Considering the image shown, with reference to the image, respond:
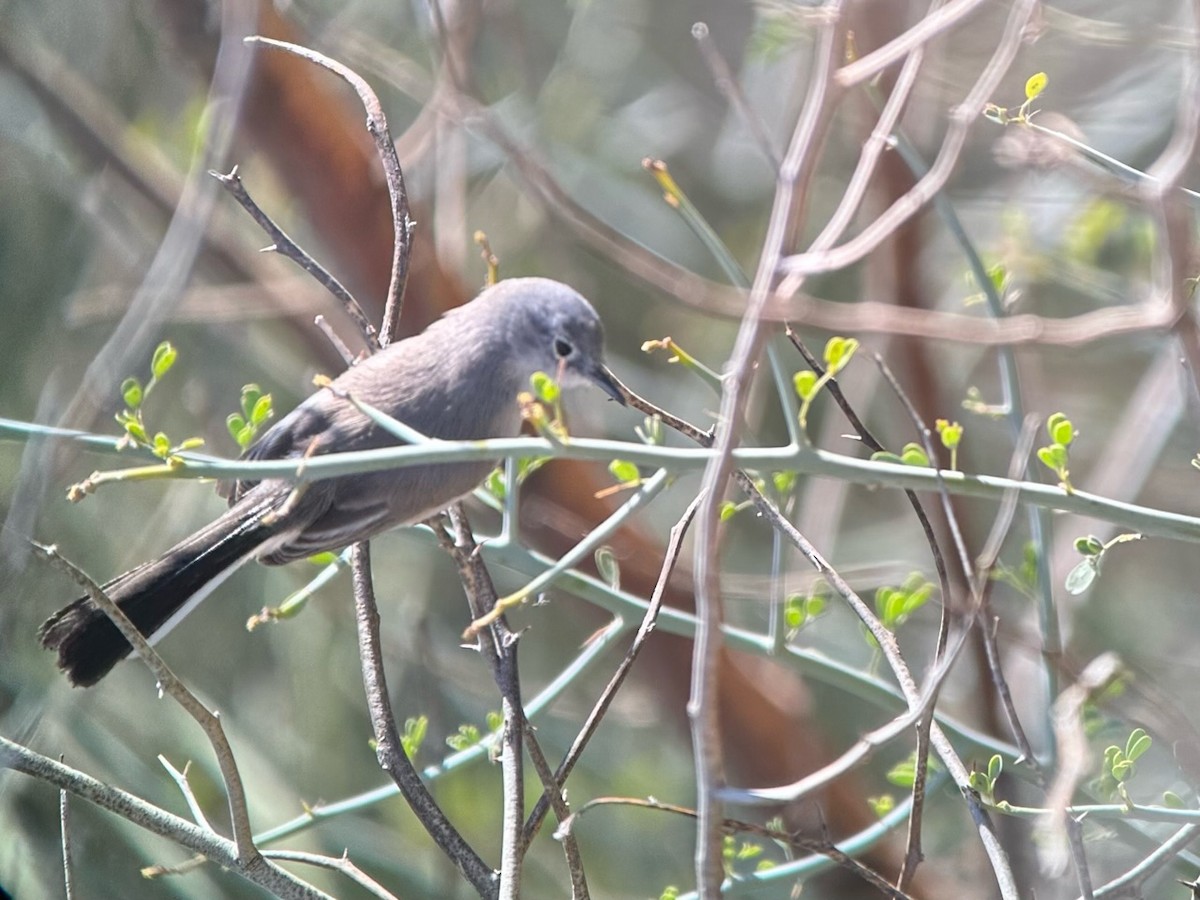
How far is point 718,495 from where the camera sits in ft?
3.60

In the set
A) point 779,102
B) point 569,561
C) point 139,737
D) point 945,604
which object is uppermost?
point 779,102

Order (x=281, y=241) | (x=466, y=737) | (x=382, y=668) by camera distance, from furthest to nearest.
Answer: (x=281, y=241)
(x=466, y=737)
(x=382, y=668)

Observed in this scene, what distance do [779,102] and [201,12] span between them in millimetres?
2009

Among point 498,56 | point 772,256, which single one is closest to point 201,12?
point 498,56

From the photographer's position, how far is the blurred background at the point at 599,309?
11.3 feet

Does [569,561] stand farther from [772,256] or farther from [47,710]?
[47,710]

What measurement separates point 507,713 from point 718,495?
72 cm

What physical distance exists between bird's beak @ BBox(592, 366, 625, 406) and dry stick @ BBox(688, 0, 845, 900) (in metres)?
1.04

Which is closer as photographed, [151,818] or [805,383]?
[805,383]

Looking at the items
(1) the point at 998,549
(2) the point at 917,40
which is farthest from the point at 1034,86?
(1) the point at 998,549

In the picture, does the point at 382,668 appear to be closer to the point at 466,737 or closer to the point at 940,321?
the point at 466,737

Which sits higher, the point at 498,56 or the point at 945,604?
the point at 498,56

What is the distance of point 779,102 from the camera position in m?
4.69

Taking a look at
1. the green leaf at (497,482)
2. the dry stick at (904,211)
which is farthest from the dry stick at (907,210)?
the green leaf at (497,482)
